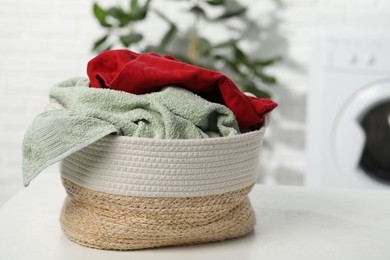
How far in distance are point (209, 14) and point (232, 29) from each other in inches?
4.8

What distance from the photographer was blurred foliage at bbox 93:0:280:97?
269cm

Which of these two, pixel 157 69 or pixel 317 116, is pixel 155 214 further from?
pixel 317 116

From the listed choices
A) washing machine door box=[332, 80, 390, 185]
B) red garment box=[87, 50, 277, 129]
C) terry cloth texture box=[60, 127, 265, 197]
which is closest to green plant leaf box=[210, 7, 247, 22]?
washing machine door box=[332, 80, 390, 185]

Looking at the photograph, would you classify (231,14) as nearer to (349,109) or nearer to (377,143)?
(349,109)

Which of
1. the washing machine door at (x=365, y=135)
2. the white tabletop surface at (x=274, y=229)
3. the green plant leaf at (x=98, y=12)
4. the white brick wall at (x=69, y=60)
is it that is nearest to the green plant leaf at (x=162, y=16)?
the white brick wall at (x=69, y=60)

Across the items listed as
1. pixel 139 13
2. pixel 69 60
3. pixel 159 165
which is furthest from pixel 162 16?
pixel 159 165

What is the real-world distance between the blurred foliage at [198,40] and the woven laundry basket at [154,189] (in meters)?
1.75

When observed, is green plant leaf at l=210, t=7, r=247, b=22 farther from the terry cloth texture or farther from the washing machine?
the terry cloth texture

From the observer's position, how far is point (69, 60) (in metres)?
3.00

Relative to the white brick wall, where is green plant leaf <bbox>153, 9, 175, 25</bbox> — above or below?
above

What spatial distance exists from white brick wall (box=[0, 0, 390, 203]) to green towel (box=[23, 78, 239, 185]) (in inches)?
81.4

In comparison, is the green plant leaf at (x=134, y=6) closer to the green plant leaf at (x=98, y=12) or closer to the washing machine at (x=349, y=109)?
the green plant leaf at (x=98, y=12)

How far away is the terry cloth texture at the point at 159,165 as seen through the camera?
2.75ft

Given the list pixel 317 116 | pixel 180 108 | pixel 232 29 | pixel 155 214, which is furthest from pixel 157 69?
pixel 232 29
